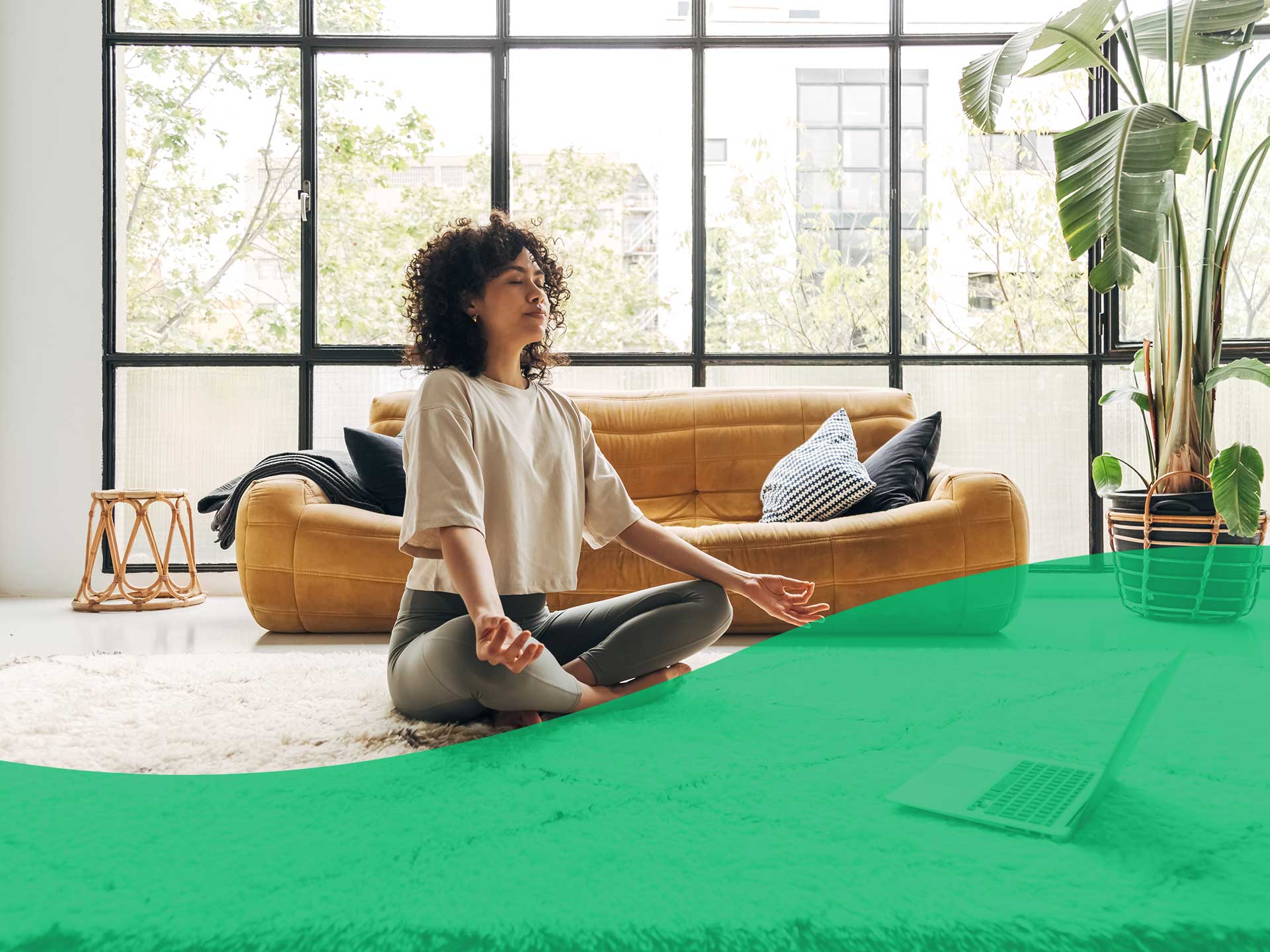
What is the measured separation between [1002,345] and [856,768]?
365cm

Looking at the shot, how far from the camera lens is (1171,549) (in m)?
2.65

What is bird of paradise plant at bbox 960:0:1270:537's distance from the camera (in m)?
2.47

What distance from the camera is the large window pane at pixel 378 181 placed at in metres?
3.88

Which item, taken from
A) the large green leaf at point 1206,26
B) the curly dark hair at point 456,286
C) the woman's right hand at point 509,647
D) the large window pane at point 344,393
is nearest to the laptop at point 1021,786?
the woman's right hand at point 509,647

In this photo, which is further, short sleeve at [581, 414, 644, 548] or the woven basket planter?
the woven basket planter

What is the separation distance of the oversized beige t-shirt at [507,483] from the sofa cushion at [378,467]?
1.36 meters

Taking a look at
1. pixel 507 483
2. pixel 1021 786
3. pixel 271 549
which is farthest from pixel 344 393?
pixel 1021 786

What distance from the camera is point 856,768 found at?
666mm

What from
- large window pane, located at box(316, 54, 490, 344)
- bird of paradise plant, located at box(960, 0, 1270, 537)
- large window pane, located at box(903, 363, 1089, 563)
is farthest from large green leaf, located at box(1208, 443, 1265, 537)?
large window pane, located at box(316, 54, 490, 344)

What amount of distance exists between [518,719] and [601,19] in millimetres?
3582

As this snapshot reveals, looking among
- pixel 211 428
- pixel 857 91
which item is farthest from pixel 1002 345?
pixel 211 428

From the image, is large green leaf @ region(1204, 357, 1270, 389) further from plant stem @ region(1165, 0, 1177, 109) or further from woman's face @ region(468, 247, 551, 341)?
woman's face @ region(468, 247, 551, 341)

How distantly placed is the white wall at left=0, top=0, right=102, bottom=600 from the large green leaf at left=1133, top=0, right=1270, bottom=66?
4310 millimetres
